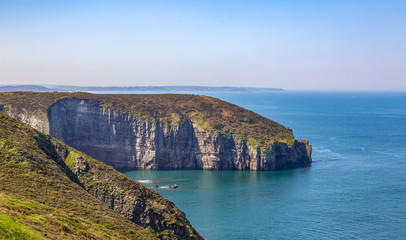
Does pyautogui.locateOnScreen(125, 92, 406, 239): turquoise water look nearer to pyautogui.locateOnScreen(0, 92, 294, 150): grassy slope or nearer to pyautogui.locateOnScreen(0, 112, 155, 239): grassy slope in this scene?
pyautogui.locateOnScreen(0, 92, 294, 150): grassy slope

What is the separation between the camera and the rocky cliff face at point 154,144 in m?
128

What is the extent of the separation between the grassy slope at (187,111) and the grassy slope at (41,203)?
237ft

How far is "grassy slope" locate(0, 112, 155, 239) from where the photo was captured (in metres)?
36.8

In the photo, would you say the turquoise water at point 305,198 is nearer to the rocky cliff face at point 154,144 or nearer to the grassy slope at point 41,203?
the rocky cliff face at point 154,144

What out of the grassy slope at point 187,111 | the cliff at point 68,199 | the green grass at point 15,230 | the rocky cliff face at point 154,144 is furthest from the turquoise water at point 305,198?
the green grass at point 15,230

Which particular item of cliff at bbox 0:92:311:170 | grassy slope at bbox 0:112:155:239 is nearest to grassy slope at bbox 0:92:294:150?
cliff at bbox 0:92:311:170

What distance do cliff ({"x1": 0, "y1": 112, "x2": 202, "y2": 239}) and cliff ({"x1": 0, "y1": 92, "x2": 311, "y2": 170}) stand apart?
6249cm

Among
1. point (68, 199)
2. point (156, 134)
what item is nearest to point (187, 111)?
A: point (156, 134)

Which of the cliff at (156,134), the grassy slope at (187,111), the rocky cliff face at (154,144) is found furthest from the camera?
the grassy slope at (187,111)

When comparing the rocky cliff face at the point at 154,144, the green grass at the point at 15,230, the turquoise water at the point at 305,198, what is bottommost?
the turquoise water at the point at 305,198

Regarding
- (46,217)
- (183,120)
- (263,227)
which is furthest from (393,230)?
(183,120)

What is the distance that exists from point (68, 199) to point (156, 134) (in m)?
81.1

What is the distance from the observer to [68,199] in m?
50.7

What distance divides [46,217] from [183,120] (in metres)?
94.3
